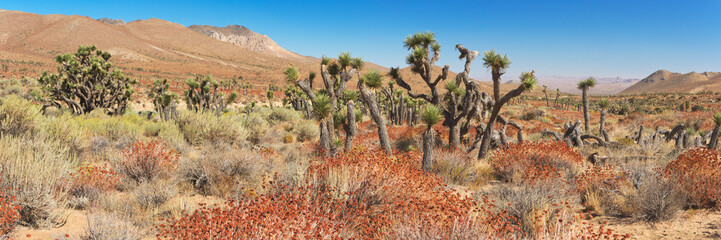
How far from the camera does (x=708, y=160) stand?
693 cm

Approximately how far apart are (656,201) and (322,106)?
25.1ft

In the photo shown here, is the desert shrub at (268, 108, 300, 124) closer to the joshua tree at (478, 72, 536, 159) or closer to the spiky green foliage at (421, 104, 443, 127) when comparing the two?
the joshua tree at (478, 72, 536, 159)

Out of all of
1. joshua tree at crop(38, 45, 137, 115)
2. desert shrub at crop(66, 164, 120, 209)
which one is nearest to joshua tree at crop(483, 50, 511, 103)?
desert shrub at crop(66, 164, 120, 209)

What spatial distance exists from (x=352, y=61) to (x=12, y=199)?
918cm

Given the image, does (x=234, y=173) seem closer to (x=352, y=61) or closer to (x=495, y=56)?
(x=352, y=61)

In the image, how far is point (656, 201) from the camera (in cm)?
534

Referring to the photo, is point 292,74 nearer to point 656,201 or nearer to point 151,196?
point 151,196

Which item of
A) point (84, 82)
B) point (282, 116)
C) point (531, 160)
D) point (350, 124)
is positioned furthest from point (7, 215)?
point (282, 116)

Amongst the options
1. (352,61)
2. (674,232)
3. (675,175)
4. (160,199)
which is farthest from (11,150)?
(675,175)

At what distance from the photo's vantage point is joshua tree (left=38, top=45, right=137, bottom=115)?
14891 millimetres

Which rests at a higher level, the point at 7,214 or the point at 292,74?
the point at 292,74

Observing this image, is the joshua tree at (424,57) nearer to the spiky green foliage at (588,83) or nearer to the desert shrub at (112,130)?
the desert shrub at (112,130)

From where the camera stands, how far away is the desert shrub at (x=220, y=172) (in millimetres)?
6492

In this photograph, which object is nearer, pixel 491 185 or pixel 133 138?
pixel 491 185
